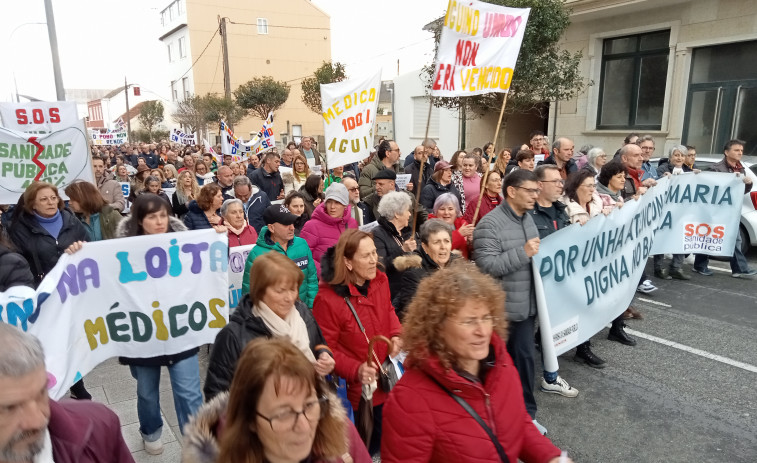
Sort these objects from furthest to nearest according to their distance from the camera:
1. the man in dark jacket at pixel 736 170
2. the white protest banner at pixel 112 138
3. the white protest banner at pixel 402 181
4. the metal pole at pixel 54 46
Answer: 1. the white protest banner at pixel 112 138
2. the metal pole at pixel 54 46
3. the white protest banner at pixel 402 181
4. the man in dark jacket at pixel 736 170

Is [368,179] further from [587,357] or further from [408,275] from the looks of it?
[408,275]

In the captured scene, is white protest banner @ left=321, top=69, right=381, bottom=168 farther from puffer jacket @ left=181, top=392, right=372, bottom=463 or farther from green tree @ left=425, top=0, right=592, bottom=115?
green tree @ left=425, top=0, right=592, bottom=115


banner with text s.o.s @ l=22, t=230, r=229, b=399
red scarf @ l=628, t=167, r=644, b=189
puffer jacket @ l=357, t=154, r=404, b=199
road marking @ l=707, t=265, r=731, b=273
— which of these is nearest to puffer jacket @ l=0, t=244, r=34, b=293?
banner with text s.o.s @ l=22, t=230, r=229, b=399

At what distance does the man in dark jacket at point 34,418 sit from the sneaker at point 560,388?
3.56 m

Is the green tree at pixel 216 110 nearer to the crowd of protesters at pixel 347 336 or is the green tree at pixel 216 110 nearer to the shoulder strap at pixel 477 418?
the crowd of protesters at pixel 347 336

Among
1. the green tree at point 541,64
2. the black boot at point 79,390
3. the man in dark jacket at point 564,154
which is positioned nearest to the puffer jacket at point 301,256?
the black boot at point 79,390

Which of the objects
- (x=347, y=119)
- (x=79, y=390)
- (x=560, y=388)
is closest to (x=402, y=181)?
(x=347, y=119)

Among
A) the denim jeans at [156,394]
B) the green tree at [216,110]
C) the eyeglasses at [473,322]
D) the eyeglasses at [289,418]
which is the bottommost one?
the denim jeans at [156,394]

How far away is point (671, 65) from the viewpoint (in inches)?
596

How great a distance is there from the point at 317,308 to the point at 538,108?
61.5 ft

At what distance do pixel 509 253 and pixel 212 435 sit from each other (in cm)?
249

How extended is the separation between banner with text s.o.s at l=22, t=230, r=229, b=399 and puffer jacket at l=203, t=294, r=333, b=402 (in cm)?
113

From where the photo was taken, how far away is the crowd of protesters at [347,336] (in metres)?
1.46

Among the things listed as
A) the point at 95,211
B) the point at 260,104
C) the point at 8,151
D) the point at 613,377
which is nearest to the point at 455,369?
the point at 613,377
